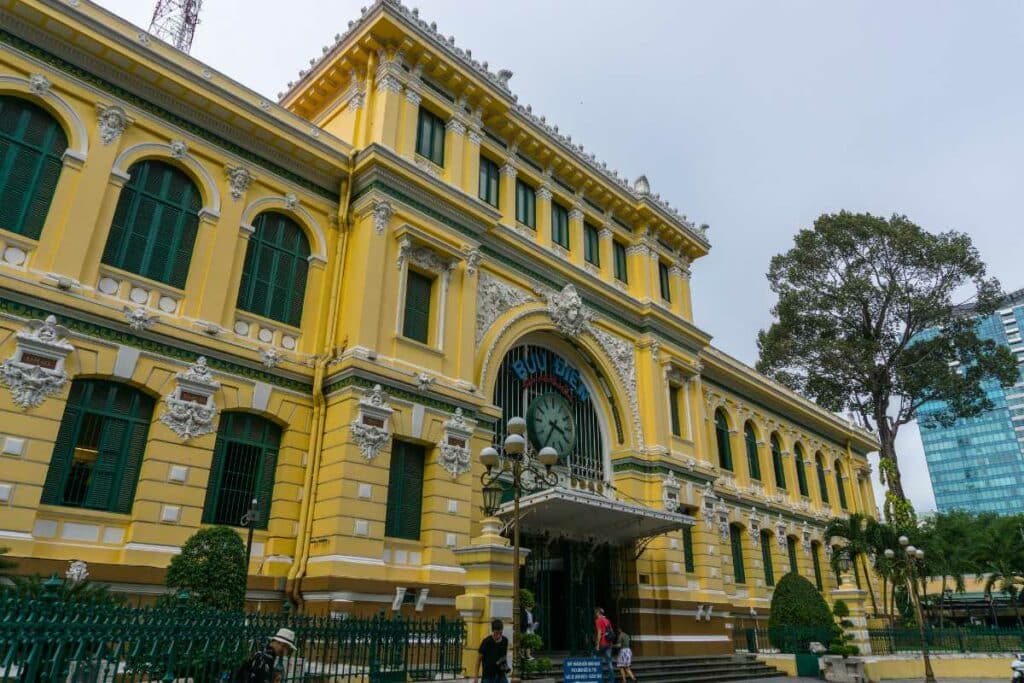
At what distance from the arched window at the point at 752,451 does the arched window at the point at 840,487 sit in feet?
30.1

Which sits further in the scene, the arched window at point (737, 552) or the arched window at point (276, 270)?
the arched window at point (737, 552)

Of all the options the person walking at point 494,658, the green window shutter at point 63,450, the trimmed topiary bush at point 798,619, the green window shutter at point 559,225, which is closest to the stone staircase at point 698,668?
the trimmed topiary bush at point 798,619

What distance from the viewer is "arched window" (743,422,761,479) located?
105 feet

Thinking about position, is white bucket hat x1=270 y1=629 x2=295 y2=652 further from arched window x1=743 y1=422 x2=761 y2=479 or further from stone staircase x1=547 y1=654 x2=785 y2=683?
arched window x1=743 y1=422 x2=761 y2=479

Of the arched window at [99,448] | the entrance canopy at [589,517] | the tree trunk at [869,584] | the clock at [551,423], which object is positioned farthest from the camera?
the tree trunk at [869,584]

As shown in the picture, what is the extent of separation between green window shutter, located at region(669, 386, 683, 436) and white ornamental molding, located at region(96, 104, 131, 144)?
61.7ft

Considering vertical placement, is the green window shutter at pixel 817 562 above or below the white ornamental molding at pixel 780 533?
below

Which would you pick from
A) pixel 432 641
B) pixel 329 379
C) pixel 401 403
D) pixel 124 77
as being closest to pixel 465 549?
pixel 432 641

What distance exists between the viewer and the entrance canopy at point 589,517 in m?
16.6

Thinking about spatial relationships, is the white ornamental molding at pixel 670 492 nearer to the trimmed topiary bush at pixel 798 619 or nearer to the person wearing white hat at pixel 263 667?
the trimmed topiary bush at pixel 798 619

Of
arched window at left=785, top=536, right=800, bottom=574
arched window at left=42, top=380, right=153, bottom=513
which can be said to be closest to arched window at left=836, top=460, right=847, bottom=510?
arched window at left=785, top=536, right=800, bottom=574

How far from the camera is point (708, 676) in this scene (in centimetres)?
1945

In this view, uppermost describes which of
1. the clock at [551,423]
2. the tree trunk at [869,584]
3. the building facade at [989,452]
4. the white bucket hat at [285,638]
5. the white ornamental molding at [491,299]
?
the building facade at [989,452]

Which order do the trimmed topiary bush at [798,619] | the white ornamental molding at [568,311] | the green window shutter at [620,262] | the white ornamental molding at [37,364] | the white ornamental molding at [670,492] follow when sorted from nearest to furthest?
the white ornamental molding at [37,364], the white ornamental molding at [568,311], the white ornamental molding at [670,492], the trimmed topiary bush at [798,619], the green window shutter at [620,262]
